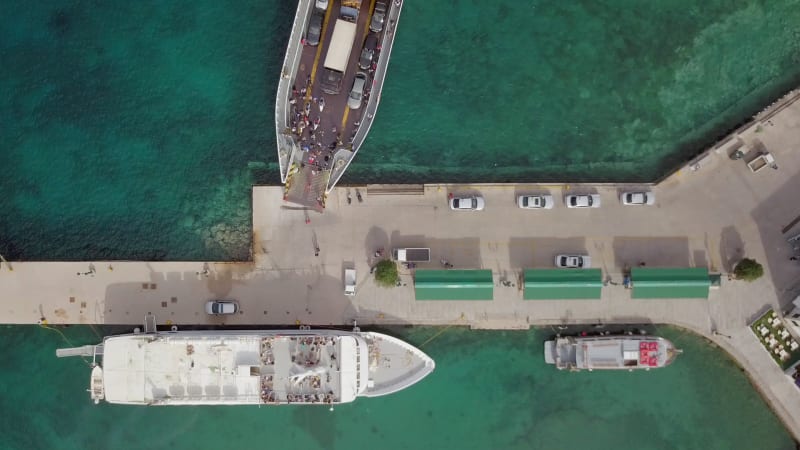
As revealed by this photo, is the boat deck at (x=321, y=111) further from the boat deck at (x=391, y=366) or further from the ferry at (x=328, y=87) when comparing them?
the boat deck at (x=391, y=366)

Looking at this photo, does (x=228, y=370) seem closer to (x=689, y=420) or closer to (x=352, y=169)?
(x=352, y=169)

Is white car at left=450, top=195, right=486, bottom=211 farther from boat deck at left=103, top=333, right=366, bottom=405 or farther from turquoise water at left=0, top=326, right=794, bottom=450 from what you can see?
boat deck at left=103, top=333, right=366, bottom=405

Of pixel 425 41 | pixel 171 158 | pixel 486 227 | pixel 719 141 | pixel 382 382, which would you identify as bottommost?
pixel 382 382

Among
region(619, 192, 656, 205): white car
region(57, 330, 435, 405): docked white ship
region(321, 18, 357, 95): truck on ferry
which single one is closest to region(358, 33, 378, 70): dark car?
region(321, 18, 357, 95): truck on ferry

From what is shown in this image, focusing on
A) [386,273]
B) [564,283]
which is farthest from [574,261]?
[386,273]

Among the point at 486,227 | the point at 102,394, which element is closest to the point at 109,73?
the point at 102,394

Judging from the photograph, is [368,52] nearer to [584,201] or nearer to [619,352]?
[584,201]

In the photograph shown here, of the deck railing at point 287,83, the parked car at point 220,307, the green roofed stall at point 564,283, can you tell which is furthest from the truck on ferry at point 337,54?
the green roofed stall at point 564,283
